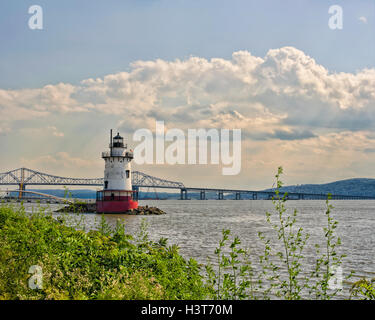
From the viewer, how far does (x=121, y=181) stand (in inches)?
2356

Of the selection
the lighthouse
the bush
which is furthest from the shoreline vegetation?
the lighthouse

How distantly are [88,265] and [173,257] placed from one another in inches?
123

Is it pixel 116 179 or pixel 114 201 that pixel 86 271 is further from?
pixel 114 201

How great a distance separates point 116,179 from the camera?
59.6 m

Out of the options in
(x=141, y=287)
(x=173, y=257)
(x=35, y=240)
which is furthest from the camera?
(x=173, y=257)

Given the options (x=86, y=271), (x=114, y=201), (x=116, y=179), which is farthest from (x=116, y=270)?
(x=114, y=201)

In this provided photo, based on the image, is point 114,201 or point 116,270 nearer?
point 116,270

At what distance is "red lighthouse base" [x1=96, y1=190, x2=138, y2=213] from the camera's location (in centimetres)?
6079

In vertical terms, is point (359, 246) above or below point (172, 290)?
below

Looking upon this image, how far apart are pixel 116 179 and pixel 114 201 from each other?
3.77 meters
